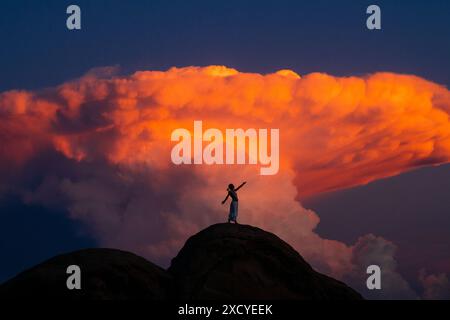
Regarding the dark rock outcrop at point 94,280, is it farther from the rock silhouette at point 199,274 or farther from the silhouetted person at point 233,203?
the silhouetted person at point 233,203

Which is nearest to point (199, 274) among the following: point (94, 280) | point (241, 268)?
point (241, 268)

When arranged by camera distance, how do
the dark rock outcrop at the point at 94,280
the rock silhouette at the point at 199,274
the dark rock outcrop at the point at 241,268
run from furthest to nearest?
1. the dark rock outcrop at the point at 241,268
2. the rock silhouette at the point at 199,274
3. the dark rock outcrop at the point at 94,280

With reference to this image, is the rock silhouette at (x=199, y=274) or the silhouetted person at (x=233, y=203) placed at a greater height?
the silhouetted person at (x=233, y=203)

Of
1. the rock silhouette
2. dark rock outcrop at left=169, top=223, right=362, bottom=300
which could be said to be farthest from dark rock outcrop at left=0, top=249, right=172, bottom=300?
dark rock outcrop at left=169, top=223, right=362, bottom=300

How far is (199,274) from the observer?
38.3m

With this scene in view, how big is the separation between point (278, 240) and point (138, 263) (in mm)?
6630

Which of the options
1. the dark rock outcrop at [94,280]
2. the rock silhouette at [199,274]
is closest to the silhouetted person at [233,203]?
the rock silhouette at [199,274]

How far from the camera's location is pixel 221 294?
37906 mm

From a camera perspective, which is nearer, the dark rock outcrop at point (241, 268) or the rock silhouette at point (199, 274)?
the rock silhouette at point (199, 274)

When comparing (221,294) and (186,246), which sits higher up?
(186,246)

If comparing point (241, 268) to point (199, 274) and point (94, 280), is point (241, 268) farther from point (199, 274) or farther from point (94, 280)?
point (94, 280)

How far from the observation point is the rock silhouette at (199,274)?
37.5 metres
